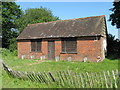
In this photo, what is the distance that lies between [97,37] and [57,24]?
306 inches

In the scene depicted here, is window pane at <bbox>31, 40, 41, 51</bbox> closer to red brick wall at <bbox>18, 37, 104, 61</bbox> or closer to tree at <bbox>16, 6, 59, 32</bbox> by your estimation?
red brick wall at <bbox>18, 37, 104, 61</bbox>

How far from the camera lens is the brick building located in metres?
15.1

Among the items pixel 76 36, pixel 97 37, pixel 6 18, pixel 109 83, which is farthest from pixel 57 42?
pixel 6 18

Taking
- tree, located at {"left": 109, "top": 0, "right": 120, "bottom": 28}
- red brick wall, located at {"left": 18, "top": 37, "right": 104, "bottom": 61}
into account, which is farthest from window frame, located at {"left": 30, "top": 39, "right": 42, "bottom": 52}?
tree, located at {"left": 109, "top": 0, "right": 120, "bottom": 28}

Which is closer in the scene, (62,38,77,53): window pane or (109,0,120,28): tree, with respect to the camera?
(62,38,77,53): window pane

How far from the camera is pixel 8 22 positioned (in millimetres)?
28906

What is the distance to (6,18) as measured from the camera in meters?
27.6

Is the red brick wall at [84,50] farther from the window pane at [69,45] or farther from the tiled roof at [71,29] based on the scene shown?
the tiled roof at [71,29]

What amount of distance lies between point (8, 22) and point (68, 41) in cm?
1885

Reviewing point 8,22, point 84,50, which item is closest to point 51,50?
point 84,50

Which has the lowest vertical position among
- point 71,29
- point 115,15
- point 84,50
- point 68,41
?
point 84,50

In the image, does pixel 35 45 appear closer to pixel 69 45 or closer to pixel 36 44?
pixel 36 44

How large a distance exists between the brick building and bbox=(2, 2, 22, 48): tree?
9.62 meters

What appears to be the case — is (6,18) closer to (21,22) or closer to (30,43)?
(21,22)
